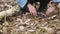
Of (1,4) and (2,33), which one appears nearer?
(2,33)

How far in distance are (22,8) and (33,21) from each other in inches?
13.3

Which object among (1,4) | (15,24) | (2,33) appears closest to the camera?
(2,33)

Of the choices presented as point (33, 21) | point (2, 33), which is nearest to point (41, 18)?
point (33, 21)

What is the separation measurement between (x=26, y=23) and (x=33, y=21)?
10cm

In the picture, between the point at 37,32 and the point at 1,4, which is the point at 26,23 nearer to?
the point at 37,32

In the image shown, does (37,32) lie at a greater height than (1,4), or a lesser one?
lesser

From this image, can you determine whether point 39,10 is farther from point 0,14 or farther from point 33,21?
point 0,14

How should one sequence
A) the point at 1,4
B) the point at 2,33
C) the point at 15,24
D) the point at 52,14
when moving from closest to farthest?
the point at 2,33 → the point at 15,24 → the point at 52,14 → the point at 1,4

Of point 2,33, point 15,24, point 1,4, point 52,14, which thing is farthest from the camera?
point 1,4

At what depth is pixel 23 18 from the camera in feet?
11.0

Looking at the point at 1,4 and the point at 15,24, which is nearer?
the point at 15,24

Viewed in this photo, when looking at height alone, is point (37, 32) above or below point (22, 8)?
below

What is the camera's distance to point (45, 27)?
3.07 m

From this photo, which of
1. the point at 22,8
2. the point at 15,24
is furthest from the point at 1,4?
the point at 15,24
